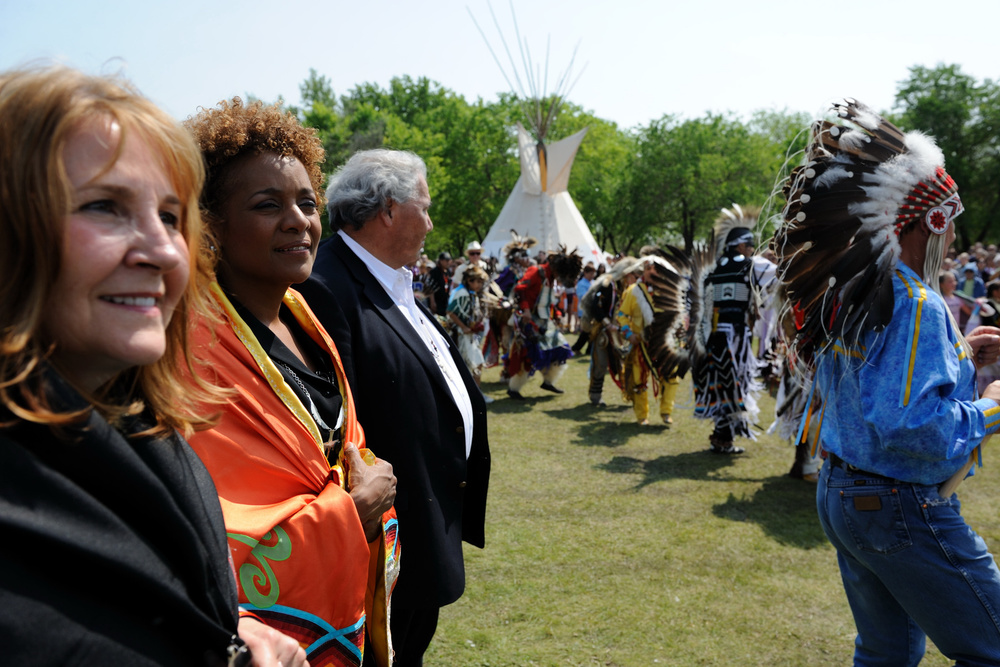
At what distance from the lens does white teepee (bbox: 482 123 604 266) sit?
2773cm

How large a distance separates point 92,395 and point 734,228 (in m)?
6.43

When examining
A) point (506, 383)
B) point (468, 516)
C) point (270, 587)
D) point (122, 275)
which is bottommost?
point (506, 383)

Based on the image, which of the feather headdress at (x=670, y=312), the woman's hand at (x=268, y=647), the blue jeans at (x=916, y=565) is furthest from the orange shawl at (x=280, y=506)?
the feather headdress at (x=670, y=312)

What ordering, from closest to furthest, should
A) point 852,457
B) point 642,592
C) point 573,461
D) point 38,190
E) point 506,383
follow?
point 38,190 → point 852,457 → point 642,592 → point 573,461 → point 506,383

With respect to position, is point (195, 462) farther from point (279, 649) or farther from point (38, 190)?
point (38, 190)

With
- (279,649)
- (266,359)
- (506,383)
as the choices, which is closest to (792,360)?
(266,359)

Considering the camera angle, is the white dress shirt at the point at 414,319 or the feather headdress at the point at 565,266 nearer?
the white dress shirt at the point at 414,319

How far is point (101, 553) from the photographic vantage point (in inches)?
33.0

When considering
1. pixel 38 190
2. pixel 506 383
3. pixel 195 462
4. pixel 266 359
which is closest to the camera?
pixel 38 190

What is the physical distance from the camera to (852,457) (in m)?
2.20

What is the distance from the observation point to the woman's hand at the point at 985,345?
92.4 inches

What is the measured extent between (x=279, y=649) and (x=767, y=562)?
3981mm

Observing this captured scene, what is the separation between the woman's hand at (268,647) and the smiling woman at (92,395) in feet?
0.13

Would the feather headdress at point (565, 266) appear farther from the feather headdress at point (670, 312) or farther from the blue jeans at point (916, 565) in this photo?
the blue jeans at point (916, 565)
